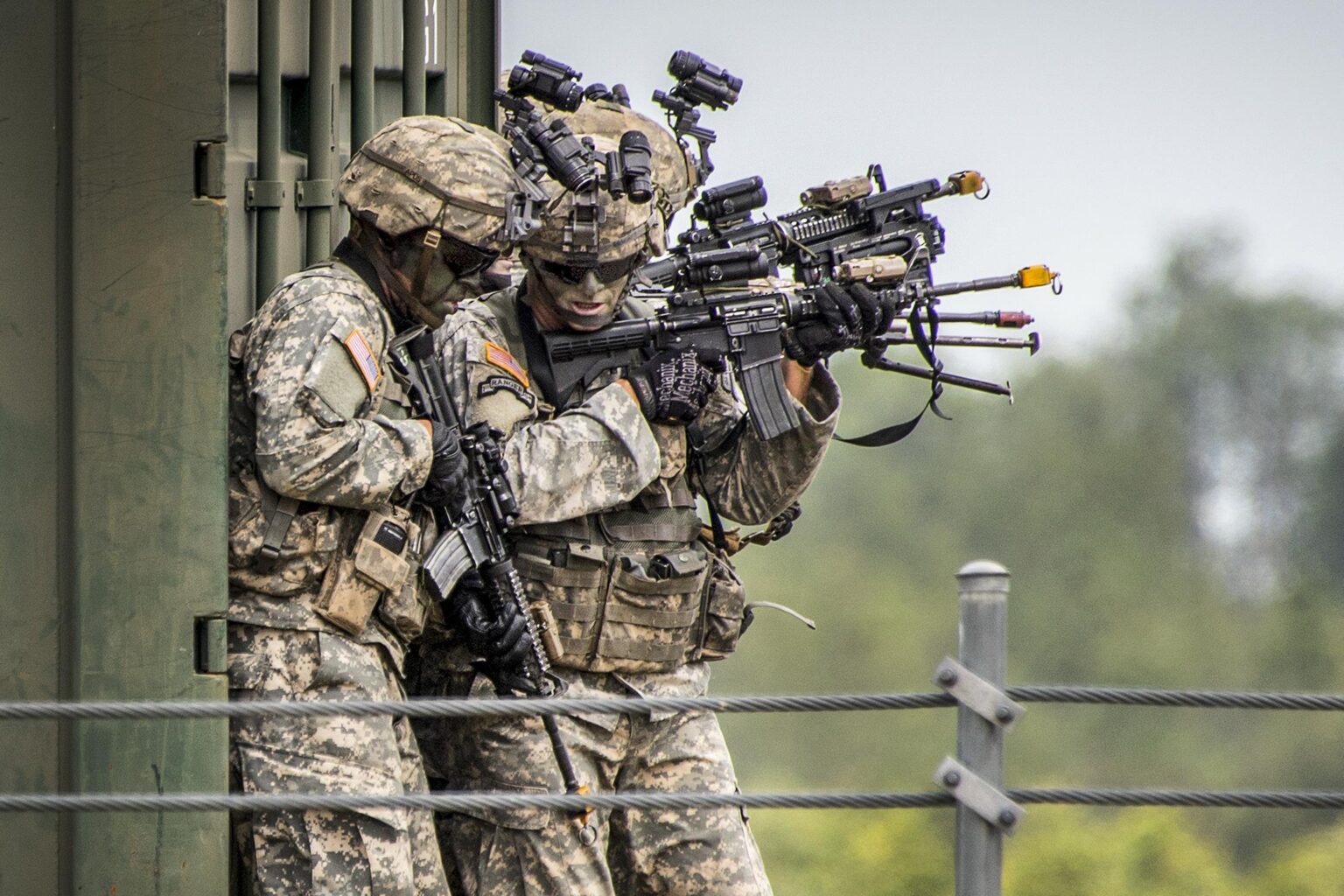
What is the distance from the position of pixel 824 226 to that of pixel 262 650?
2.28 metres

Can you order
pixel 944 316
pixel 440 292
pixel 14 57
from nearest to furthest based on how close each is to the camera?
pixel 14 57 < pixel 440 292 < pixel 944 316

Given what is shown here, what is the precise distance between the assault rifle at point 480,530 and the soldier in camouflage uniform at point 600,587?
0.19 ft

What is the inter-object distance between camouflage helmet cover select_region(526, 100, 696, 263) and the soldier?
34 centimetres

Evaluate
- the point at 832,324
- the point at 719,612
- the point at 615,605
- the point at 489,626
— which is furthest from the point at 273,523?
the point at 832,324

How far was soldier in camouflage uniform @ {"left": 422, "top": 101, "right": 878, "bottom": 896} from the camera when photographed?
4.24 meters

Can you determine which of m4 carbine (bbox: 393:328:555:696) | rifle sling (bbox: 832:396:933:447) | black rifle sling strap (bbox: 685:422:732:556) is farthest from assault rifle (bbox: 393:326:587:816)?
rifle sling (bbox: 832:396:933:447)

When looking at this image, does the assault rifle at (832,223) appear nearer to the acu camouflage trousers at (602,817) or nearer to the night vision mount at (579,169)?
the night vision mount at (579,169)

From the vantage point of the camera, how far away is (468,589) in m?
4.18

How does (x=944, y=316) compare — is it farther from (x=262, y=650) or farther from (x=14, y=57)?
(x=14, y=57)

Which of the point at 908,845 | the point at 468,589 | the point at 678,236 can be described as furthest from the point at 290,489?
the point at 908,845

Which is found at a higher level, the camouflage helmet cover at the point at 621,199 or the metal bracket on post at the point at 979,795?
the camouflage helmet cover at the point at 621,199

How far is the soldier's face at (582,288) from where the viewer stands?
4430 mm

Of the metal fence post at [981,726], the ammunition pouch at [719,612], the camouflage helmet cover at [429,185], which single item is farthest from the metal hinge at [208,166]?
the metal fence post at [981,726]

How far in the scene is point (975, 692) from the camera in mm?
2777
